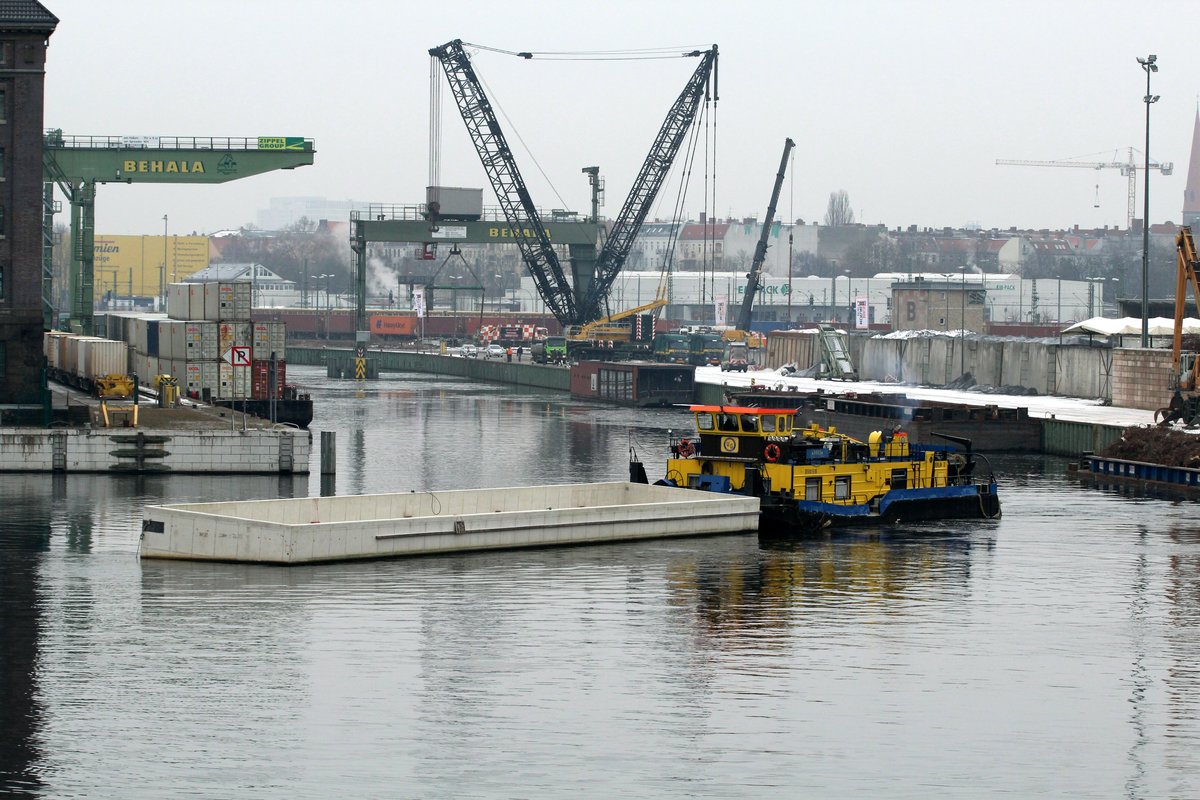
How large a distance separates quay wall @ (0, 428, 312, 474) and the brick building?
605cm

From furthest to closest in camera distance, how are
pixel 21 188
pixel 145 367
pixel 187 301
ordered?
pixel 145 367 < pixel 187 301 < pixel 21 188

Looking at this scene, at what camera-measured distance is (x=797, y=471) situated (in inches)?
2217

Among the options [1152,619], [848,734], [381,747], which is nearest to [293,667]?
[381,747]

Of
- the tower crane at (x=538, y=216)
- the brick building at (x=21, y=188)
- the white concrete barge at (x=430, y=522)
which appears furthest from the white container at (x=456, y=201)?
the white concrete barge at (x=430, y=522)

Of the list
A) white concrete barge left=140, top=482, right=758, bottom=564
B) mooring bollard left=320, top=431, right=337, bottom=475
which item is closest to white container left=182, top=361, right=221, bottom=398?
mooring bollard left=320, top=431, right=337, bottom=475

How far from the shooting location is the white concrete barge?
46.9 m

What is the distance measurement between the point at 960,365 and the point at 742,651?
100 m

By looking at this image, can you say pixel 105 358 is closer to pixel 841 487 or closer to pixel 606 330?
pixel 841 487

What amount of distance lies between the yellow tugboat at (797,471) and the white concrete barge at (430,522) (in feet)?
3.33

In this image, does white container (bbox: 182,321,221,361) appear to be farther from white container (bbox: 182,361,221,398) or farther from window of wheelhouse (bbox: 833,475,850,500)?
window of wheelhouse (bbox: 833,475,850,500)

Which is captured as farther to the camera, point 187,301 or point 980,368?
point 980,368

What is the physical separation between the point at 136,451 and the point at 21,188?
47.4 ft

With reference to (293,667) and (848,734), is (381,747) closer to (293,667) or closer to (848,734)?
(293,667)

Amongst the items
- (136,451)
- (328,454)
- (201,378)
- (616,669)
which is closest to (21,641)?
(616,669)
